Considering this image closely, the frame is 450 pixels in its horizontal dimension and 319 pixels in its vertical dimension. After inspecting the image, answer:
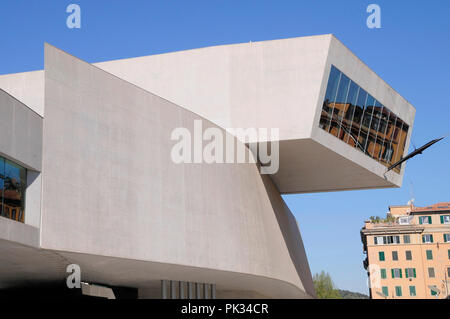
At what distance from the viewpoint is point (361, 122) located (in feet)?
91.2

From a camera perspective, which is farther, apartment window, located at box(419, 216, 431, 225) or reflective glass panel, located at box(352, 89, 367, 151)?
apartment window, located at box(419, 216, 431, 225)

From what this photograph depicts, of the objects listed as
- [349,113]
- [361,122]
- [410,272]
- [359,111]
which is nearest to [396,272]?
[410,272]

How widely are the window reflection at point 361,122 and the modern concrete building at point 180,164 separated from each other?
8 cm

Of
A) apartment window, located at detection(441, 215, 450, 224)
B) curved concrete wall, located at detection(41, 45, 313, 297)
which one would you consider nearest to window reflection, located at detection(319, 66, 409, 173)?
curved concrete wall, located at detection(41, 45, 313, 297)

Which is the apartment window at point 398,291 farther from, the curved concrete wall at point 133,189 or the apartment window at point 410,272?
the curved concrete wall at point 133,189

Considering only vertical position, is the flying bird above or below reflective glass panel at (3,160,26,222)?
above

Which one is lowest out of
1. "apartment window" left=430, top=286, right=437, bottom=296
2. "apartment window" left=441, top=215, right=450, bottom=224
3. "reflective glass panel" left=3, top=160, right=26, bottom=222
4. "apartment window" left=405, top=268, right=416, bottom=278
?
"reflective glass panel" left=3, top=160, right=26, bottom=222

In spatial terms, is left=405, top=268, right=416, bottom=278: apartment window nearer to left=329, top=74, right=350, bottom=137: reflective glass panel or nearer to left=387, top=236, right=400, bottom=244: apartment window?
left=387, top=236, right=400, bottom=244: apartment window

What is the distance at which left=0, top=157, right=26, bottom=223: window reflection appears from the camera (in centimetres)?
1567

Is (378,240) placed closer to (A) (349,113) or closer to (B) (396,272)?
(B) (396,272)

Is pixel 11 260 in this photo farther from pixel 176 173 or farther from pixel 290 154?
pixel 290 154

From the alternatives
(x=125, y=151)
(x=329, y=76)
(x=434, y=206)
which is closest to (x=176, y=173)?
(x=125, y=151)

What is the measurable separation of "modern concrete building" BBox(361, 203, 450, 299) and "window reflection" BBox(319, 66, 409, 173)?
49128 millimetres

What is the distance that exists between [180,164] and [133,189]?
2717 millimetres
